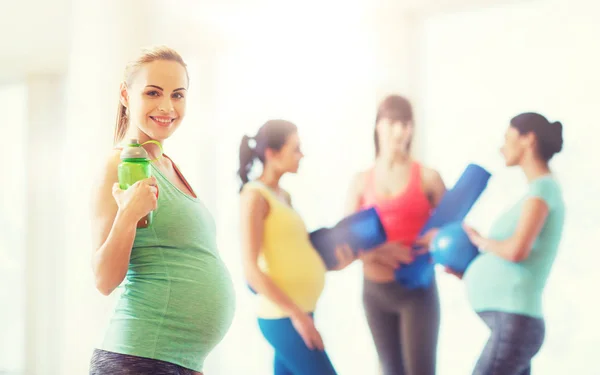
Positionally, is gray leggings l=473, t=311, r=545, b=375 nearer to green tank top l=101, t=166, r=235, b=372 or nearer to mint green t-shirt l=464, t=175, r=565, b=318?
mint green t-shirt l=464, t=175, r=565, b=318

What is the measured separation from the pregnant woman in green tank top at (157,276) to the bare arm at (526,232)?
0.77 metres

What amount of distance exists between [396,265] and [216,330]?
0.69 metres

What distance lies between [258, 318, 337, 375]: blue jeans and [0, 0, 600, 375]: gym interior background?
37 millimetres

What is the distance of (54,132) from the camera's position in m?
2.78

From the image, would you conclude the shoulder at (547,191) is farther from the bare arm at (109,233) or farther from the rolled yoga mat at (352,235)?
the bare arm at (109,233)

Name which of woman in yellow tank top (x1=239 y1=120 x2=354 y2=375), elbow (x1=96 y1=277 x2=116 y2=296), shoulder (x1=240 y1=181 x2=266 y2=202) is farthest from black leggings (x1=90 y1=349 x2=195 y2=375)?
shoulder (x1=240 y1=181 x2=266 y2=202)

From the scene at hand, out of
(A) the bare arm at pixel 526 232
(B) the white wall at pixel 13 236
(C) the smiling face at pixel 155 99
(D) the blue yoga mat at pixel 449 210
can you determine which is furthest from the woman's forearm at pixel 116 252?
(B) the white wall at pixel 13 236

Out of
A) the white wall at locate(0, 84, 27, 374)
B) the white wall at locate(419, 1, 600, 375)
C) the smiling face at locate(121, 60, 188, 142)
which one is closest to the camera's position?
the smiling face at locate(121, 60, 188, 142)

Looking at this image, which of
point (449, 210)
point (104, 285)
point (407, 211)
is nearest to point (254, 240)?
point (407, 211)

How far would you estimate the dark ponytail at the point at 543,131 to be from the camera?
5.65ft

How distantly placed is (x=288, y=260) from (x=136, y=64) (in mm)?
764

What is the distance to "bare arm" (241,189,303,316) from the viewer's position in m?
1.99

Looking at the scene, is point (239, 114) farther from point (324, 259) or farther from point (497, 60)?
point (497, 60)

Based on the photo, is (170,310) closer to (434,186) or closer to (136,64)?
(136,64)
